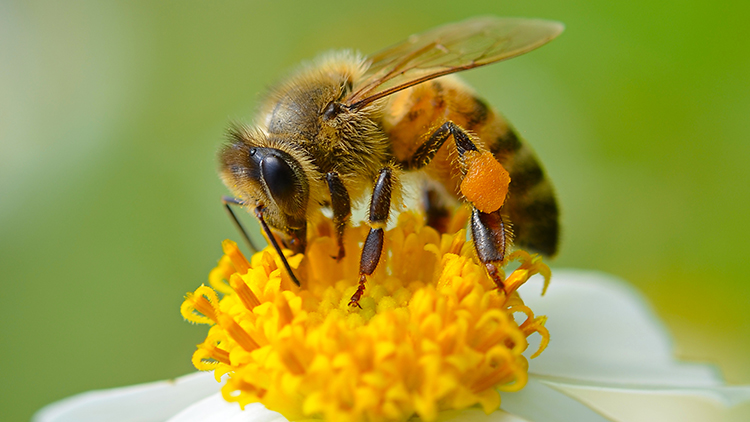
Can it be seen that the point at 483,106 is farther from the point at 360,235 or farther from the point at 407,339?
the point at 407,339

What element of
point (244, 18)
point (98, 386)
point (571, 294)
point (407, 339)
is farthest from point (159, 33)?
point (407, 339)

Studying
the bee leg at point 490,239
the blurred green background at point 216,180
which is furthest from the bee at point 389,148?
the blurred green background at point 216,180

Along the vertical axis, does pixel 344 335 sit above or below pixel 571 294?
above

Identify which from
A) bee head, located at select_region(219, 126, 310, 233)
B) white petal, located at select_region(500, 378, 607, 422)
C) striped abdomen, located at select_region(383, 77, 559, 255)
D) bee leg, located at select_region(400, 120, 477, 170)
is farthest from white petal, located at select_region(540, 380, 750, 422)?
bee head, located at select_region(219, 126, 310, 233)

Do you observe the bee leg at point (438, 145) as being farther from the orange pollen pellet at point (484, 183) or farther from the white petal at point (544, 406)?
the white petal at point (544, 406)

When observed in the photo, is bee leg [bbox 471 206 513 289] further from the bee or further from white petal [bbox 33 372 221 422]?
white petal [bbox 33 372 221 422]

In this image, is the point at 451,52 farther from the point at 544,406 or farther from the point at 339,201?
the point at 544,406
